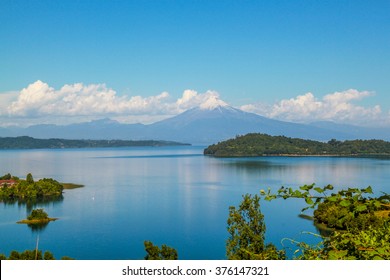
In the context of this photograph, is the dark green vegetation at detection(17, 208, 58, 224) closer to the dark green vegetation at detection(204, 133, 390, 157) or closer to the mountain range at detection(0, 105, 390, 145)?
the dark green vegetation at detection(204, 133, 390, 157)

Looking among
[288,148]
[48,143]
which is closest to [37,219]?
[288,148]

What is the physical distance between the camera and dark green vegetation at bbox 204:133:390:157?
38.9m

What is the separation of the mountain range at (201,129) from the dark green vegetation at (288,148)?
4072 cm

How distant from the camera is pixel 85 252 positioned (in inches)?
353

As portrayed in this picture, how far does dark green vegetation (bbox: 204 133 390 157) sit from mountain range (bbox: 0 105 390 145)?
40.7 m

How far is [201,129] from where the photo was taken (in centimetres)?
10194

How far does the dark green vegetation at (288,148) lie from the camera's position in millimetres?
38875

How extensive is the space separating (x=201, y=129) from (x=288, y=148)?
62.4m

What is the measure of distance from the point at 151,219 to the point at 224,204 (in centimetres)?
298

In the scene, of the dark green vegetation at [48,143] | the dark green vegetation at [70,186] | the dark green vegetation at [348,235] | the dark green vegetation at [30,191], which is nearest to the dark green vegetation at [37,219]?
the dark green vegetation at [30,191]

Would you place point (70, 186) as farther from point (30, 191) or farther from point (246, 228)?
point (246, 228)

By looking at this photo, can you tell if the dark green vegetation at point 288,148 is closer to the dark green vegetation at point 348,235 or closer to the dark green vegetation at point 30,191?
the dark green vegetation at point 30,191
